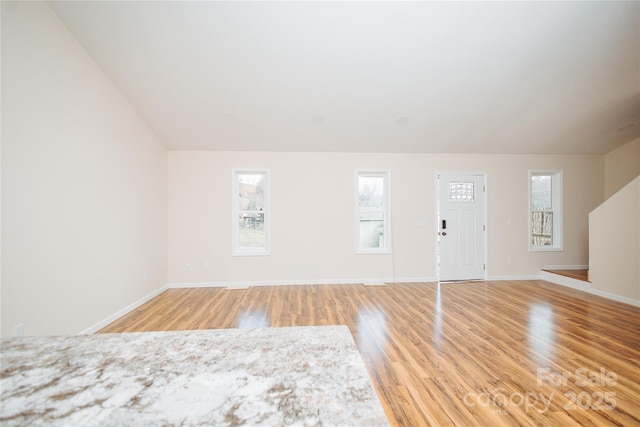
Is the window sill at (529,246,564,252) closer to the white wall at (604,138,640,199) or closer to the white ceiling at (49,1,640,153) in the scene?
the white wall at (604,138,640,199)

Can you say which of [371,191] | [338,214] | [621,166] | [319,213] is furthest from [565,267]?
[319,213]

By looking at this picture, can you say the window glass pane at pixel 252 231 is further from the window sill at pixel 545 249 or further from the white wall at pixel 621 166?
the white wall at pixel 621 166

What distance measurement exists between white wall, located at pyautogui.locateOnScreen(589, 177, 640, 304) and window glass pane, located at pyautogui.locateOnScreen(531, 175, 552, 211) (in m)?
1.21

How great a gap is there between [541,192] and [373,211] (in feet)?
11.5

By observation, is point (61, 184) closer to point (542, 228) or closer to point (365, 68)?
point (365, 68)

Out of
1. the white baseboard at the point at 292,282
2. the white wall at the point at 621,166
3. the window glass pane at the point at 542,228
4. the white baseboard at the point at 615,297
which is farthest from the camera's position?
the window glass pane at the point at 542,228

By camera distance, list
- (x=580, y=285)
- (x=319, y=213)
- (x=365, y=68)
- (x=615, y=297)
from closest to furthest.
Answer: (x=365, y=68), (x=615, y=297), (x=580, y=285), (x=319, y=213)

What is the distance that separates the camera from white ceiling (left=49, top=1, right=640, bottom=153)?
8.52ft

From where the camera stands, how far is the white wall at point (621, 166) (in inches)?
195

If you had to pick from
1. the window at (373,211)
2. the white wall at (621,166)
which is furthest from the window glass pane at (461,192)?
the white wall at (621,166)

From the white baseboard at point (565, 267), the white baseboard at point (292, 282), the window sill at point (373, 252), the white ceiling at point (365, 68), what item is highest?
the white ceiling at point (365, 68)

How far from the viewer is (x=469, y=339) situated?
263cm

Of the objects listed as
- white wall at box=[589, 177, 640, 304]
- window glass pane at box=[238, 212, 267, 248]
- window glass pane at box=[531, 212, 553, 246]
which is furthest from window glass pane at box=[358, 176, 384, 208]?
white wall at box=[589, 177, 640, 304]

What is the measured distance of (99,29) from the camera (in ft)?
8.50
